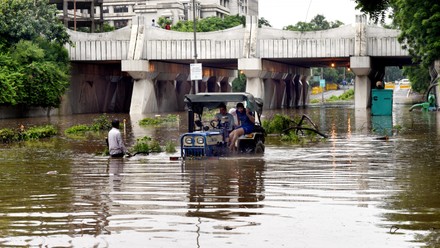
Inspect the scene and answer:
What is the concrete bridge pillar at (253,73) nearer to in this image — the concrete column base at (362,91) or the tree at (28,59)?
the concrete column base at (362,91)

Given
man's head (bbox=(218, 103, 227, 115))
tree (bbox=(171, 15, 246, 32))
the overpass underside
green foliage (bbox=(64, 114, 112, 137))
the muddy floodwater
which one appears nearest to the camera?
the muddy floodwater

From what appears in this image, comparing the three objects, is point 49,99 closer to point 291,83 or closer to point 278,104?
point 278,104

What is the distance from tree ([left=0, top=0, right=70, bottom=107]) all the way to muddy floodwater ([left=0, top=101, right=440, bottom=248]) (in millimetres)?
35668

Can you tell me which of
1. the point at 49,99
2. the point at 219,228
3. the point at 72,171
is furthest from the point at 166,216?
the point at 49,99

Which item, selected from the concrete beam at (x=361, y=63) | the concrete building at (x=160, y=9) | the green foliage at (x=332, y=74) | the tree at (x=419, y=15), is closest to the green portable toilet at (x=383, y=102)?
the tree at (x=419, y=15)

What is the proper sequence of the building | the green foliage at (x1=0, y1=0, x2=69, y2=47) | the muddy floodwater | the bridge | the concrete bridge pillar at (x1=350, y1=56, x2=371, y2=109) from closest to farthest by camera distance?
1. the muddy floodwater
2. the green foliage at (x1=0, y1=0, x2=69, y2=47)
3. the concrete bridge pillar at (x1=350, y1=56, x2=371, y2=109)
4. the bridge
5. the building

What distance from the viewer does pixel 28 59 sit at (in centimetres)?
6147

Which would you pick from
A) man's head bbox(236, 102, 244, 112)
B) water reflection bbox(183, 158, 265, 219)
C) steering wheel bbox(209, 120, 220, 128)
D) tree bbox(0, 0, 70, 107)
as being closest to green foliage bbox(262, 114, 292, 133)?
steering wheel bbox(209, 120, 220, 128)

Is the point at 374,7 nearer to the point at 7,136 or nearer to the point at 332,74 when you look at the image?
the point at 7,136

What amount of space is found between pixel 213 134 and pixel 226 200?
8.29m

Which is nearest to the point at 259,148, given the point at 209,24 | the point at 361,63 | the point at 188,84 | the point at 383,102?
the point at 383,102

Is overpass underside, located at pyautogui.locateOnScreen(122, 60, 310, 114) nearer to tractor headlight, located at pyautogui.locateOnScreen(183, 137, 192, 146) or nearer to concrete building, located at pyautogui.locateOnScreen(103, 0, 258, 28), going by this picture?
tractor headlight, located at pyautogui.locateOnScreen(183, 137, 192, 146)

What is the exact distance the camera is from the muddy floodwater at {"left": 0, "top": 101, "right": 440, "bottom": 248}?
34.3 feet

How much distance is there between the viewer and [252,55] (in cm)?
6988
